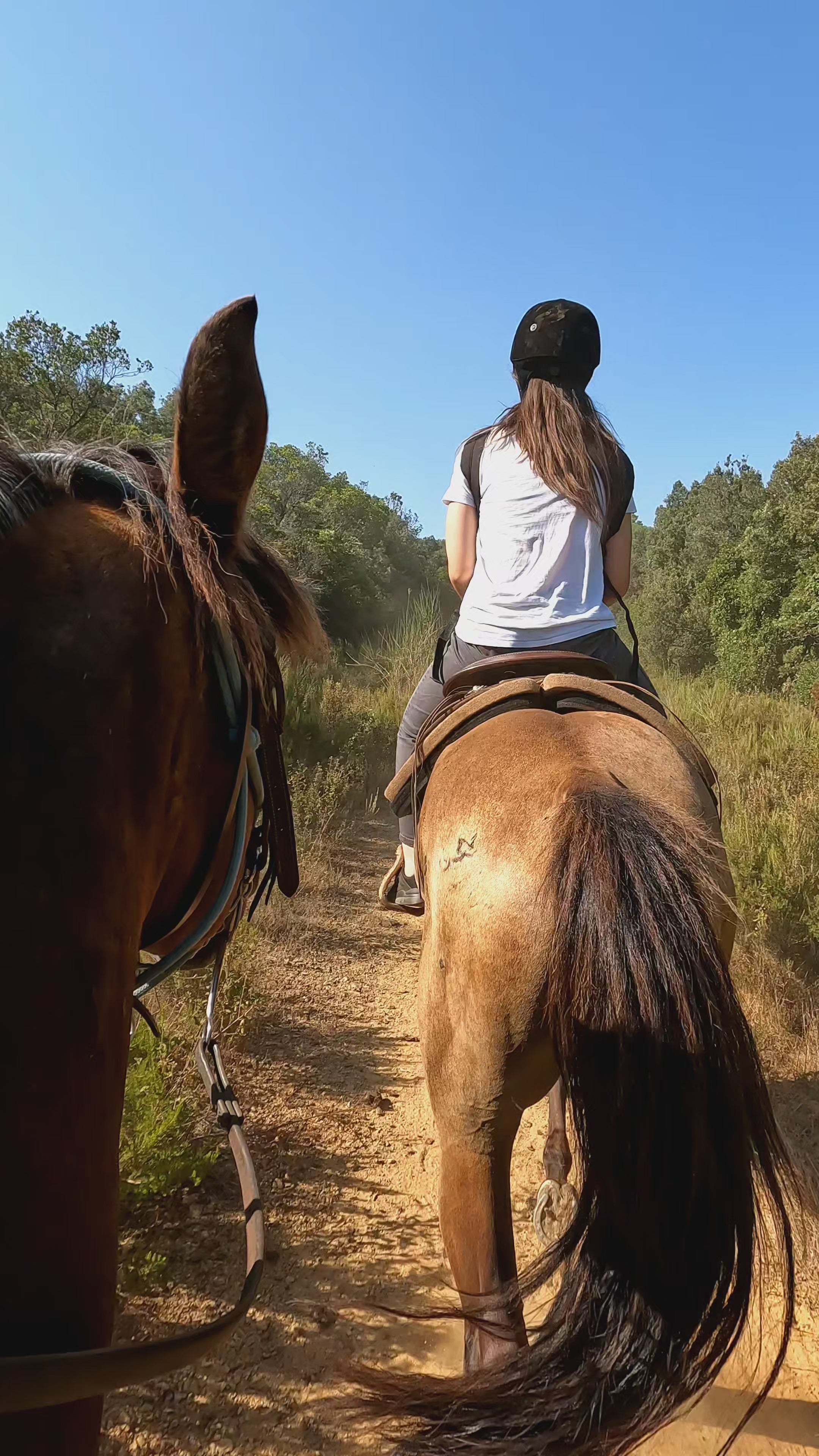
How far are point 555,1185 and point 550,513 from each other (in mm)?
2603

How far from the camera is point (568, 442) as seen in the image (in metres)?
2.37

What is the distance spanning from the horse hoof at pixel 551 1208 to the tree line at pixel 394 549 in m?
2.53

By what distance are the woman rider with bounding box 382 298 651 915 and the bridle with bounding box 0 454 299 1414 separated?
118 centimetres

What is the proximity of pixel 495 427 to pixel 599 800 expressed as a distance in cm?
172

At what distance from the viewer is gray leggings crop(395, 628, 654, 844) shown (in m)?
2.45

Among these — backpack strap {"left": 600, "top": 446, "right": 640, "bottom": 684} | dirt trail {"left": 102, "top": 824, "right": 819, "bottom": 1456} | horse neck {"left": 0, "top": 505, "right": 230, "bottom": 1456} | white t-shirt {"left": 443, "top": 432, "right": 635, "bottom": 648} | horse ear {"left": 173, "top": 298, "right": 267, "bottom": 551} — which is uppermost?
backpack strap {"left": 600, "top": 446, "right": 640, "bottom": 684}

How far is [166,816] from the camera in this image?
3.25 ft

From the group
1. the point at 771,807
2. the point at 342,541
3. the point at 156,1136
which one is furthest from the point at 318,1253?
the point at 342,541

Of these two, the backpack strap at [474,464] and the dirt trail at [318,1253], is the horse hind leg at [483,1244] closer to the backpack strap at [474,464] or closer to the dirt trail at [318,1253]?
the dirt trail at [318,1253]

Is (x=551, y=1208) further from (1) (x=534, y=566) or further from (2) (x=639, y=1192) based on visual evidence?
(1) (x=534, y=566)

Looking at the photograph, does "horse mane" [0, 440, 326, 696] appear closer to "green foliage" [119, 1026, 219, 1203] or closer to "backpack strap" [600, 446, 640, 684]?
"backpack strap" [600, 446, 640, 684]

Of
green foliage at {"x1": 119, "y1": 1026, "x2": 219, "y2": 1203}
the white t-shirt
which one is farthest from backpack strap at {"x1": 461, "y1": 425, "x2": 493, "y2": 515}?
green foliage at {"x1": 119, "y1": 1026, "x2": 219, "y2": 1203}

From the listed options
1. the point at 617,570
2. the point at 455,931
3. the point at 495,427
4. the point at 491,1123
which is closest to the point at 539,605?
the point at 617,570

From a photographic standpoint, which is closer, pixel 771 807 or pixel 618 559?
pixel 618 559
